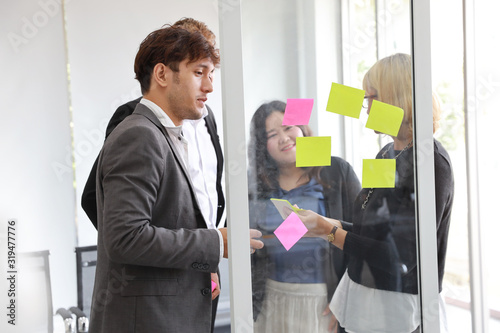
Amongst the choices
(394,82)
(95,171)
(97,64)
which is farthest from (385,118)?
(97,64)

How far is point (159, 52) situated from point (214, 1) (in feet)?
7.56

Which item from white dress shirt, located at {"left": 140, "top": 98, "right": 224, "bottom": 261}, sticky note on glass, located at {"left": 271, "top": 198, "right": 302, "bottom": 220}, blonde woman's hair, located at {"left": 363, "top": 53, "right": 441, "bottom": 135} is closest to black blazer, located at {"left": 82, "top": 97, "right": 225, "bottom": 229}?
white dress shirt, located at {"left": 140, "top": 98, "right": 224, "bottom": 261}

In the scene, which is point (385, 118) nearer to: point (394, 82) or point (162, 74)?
point (394, 82)

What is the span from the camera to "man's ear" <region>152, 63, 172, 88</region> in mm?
1512

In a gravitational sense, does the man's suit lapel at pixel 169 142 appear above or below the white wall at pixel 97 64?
below

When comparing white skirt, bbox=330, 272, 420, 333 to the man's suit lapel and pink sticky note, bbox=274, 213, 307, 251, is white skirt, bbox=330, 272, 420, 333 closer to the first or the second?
pink sticky note, bbox=274, 213, 307, 251

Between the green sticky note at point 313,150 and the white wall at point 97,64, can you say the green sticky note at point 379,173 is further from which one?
the white wall at point 97,64

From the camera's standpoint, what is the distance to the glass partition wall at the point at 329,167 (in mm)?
1283

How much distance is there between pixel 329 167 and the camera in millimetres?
1379

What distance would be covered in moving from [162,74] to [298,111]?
1.47ft

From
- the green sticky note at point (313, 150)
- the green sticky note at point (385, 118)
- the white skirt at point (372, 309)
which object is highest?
the green sticky note at point (385, 118)

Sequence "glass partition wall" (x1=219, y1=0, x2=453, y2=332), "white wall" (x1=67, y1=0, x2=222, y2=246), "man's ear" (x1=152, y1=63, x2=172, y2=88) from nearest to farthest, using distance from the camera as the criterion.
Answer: "glass partition wall" (x1=219, y1=0, x2=453, y2=332) < "man's ear" (x1=152, y1=63, x2=172, y2=88) < "white wall" (x1=67, y1=0, x2=222, y2=246)

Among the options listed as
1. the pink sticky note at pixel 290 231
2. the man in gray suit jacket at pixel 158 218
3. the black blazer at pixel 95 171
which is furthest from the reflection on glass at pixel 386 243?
the black blazer at pixel 95 171

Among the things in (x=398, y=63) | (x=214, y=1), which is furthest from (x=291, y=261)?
(x=214, y=1)
